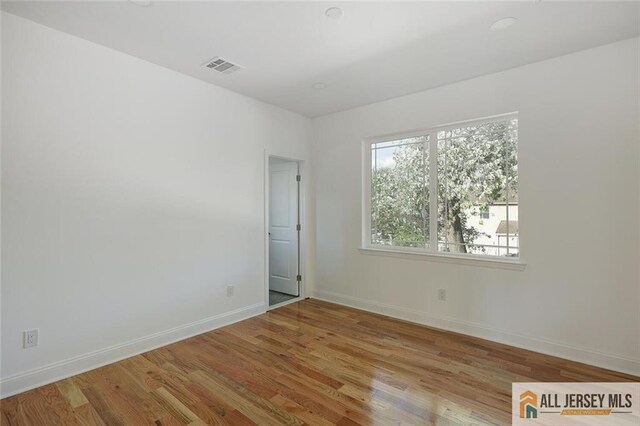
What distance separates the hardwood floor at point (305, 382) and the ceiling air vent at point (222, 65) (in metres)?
2.73

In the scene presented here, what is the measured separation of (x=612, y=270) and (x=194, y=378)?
353 cm

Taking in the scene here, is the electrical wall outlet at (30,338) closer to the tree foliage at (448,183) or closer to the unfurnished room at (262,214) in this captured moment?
the unfurnished room at (262,214)

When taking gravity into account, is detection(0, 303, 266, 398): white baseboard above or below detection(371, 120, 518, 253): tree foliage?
below

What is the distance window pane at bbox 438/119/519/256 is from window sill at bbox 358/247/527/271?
0.34 ft

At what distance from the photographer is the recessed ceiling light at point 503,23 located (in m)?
2.29

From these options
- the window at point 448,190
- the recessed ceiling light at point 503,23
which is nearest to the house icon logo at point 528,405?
the window at point 448,190

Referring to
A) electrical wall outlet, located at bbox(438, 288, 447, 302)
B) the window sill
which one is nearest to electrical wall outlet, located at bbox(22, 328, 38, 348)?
the window sill

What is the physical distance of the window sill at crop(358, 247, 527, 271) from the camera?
3.04m

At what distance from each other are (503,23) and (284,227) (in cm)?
356

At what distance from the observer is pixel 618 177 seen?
2566 millimetres

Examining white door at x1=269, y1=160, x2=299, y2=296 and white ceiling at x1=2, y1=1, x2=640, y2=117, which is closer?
white ceiling at x1=2, y1=1, x2=640, y2=117

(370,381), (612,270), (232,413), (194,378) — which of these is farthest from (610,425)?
(194,378)

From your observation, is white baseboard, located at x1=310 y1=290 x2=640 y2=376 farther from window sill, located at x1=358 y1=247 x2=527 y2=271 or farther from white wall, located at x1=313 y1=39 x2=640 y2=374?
window sill, located at x1=358 y1=247 x2=527 y2=271

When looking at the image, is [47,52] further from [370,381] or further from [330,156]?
[370,381]
